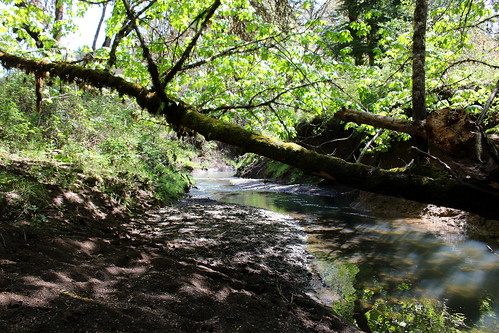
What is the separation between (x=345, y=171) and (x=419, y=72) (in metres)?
2.09

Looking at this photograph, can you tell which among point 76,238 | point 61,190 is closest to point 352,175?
A: point 76,238

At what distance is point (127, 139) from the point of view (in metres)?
9.69

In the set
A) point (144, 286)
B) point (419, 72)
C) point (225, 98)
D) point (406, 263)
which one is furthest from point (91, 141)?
point (406, 263)

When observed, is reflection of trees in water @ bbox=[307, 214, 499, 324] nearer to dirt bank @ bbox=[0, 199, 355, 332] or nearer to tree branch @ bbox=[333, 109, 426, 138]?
dirt bank @ bbox=[0, 199, 355, 332]

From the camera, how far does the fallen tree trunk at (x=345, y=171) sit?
2.46 meters

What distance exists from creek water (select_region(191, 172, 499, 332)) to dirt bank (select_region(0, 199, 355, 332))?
752 mm

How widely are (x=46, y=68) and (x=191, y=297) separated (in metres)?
5.92

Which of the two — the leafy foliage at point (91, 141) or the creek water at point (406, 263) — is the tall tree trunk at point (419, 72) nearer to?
the creek water at point (406, 263)

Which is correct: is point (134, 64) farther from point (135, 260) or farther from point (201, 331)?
point (201, 331)

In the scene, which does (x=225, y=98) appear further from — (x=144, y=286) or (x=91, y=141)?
(x=91, y=141)

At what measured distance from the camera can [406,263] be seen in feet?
17.1

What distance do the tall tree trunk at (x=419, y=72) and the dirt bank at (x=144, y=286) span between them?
8.49ft

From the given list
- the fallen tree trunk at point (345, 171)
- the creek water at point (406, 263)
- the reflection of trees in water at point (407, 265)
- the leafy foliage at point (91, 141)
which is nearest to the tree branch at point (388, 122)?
the fallen tree trunk at point (345, 171)

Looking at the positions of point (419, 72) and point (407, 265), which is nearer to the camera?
point (419, 72)
